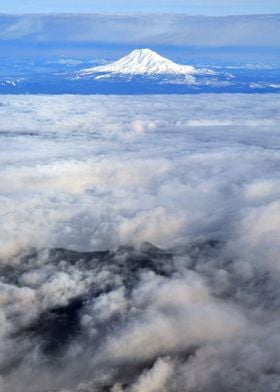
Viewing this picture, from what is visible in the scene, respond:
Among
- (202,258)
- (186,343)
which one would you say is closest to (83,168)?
(202,258)

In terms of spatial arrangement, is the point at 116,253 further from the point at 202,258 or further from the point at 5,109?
the point at 5,109

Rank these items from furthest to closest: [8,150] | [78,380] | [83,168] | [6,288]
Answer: [8,150] → [83,168] → [6,288] → [78,380]

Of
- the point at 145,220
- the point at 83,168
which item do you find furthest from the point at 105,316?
the point at 83,168

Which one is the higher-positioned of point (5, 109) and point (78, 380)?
point (5, 109)

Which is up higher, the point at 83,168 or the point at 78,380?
the point at 83,168

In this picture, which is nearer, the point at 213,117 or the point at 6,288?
the point at 6,288

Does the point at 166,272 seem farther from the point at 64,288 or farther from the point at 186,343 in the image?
the point at 186,343

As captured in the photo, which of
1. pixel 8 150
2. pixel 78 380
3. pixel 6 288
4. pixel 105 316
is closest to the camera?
pixel 78 380

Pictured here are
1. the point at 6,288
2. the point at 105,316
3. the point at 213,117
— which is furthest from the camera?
the point at 213,117

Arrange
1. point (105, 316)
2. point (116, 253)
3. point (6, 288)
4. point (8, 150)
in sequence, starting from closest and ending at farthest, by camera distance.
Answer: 1. point (105, 316)
2. point (6, 288)
3. point (116, 253)
4. point (8, 150)
